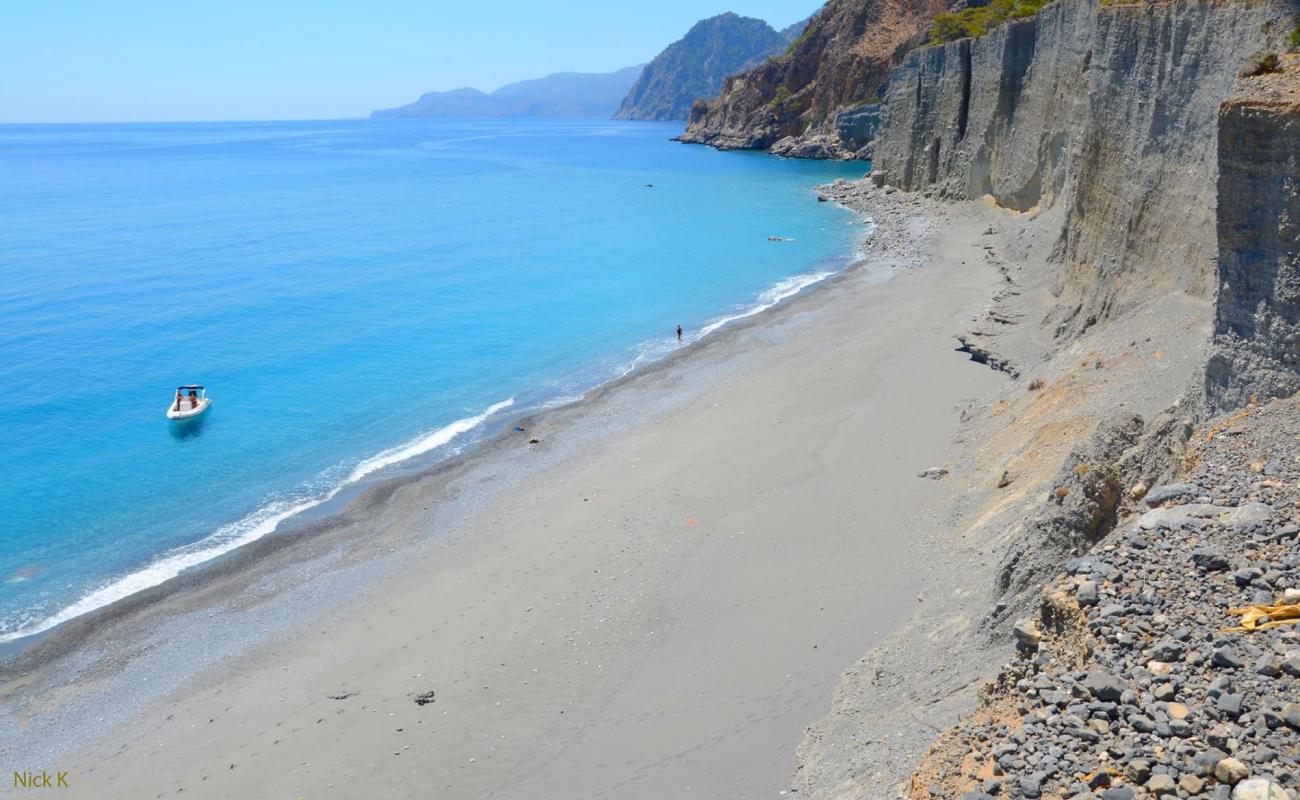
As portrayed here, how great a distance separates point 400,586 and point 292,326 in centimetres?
2703

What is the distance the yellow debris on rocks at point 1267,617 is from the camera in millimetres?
7420

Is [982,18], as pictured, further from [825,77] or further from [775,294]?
[825,77]

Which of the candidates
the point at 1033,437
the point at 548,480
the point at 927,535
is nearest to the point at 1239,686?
the point at 927,535

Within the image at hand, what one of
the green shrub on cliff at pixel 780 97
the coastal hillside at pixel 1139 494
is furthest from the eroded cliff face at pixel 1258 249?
the green shrub on cliff at pixel 780 97

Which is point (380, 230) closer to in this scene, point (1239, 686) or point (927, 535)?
point (927, 535)

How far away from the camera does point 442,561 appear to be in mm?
19781

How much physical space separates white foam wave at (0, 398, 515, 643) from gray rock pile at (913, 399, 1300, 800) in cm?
1817

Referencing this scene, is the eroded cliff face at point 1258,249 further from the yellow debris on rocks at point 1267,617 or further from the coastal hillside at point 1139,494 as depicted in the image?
the yellow debris on rocks at point 1267,617

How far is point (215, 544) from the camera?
2217 centimetres

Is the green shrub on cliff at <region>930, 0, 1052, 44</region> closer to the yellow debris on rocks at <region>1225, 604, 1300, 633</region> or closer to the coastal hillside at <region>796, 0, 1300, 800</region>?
the coastal hillside at <region>796, 0, 1300, 800</region>

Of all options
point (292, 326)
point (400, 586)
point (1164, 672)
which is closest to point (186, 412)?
point (292, 326)

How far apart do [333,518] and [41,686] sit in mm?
7224

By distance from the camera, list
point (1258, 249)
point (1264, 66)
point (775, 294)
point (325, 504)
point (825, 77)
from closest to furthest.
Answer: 1. point (1258, 249)
2. point (1264, 66)
3. point (325, 504)
4. point (775, 294)
5. point (825, 77)

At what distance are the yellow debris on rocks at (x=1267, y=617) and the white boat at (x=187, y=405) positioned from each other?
3022 centimetres
